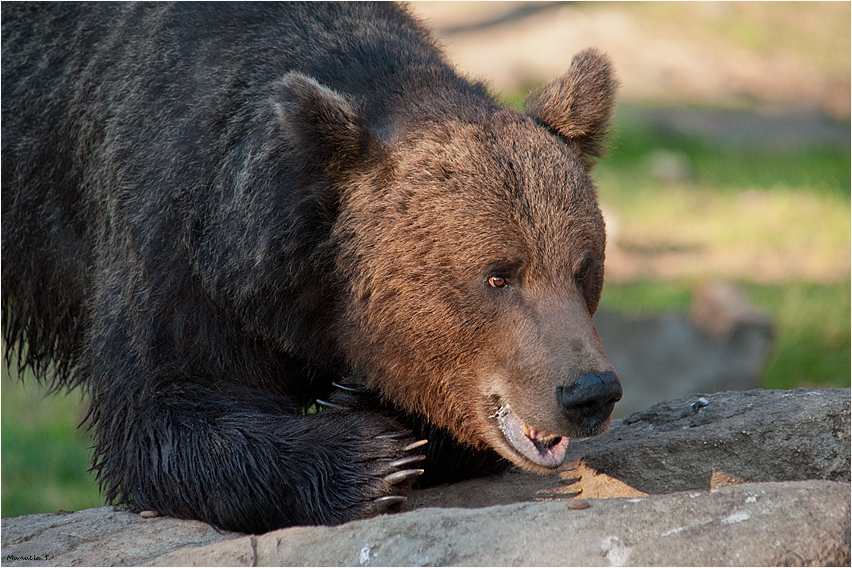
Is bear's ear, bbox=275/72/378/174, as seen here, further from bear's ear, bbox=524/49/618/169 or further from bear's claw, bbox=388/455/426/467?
bear's claw, bbox=388/455/426/467

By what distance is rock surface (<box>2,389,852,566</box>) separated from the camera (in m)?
3.06

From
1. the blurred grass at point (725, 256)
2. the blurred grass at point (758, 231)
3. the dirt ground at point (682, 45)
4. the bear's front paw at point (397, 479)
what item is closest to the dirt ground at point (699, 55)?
the dirt ground at point (682, 45)

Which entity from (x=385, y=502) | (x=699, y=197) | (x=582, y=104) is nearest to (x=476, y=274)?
(x=385, y=502)

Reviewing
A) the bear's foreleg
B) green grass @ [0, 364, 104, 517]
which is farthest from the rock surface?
green grass @ [0, 364, 104, 517]

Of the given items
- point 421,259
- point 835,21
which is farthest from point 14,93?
point 835,21

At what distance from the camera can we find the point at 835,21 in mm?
21547

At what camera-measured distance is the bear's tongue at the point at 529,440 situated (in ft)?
13.1

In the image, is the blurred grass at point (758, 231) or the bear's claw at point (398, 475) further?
the blurred grass at point (758, 231)

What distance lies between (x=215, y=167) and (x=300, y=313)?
0.81 metres

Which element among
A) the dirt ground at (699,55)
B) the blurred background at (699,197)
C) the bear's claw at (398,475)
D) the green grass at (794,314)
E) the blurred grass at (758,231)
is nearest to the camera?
the bear's claw at (398,475)

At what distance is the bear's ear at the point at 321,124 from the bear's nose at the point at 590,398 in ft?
4.59

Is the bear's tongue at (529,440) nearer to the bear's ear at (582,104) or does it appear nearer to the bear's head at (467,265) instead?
the bear's head at (467,265)

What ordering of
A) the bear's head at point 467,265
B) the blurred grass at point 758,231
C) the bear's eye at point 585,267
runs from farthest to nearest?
the blurred grass at point 758,231 → the bear's eye at point 585,267 → the bear's head at point 467,265

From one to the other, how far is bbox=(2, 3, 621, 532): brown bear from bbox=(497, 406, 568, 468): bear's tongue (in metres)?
0.01
